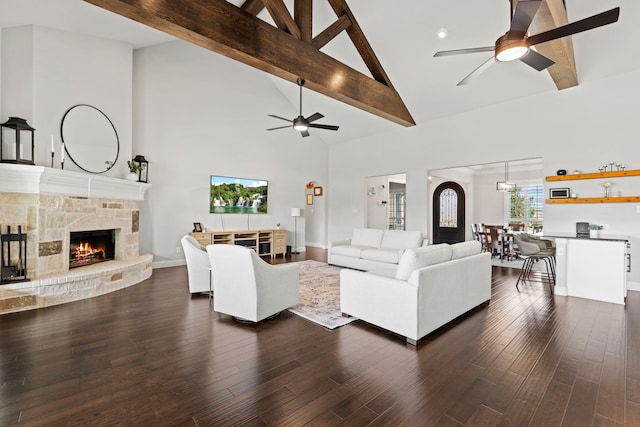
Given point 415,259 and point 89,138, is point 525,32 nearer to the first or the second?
point 415,259

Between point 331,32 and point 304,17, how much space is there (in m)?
0.65

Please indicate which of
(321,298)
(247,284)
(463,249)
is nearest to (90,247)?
(247,284)

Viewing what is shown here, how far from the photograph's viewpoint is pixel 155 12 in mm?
2824

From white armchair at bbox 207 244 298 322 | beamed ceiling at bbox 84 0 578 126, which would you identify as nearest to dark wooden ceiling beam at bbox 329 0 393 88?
beamed ceiling at bbox 84 0 578 126

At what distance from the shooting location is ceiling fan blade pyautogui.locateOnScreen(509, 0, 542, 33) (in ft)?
7.65

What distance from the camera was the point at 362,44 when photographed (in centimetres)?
570

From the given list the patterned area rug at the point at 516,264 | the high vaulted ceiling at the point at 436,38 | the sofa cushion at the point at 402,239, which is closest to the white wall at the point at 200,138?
the high vaulted ceiling at the point at 436,38

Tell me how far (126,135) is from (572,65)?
7657 mm

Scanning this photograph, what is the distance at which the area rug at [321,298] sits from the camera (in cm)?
344

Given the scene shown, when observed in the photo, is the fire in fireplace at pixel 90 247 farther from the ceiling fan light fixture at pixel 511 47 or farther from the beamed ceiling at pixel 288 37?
the ceiling fan light fixture at pixel 511 47

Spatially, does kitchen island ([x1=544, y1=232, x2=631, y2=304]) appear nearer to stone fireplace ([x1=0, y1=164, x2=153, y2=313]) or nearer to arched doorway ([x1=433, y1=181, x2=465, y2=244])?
arched doorway ([x1=433, y1=181, x2=465, y2=244])

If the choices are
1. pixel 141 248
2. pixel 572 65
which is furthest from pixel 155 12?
pixel 572 65

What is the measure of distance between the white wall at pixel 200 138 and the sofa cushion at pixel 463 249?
5.66 metres

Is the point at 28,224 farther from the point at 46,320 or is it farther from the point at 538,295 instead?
the point at 538,295
